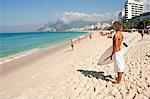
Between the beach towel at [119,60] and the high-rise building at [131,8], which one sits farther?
the high-rise building at [131,8]

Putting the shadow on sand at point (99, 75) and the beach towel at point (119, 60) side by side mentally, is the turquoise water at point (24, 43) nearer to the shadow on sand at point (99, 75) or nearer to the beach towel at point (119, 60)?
the shadow on sand at point (99, 75)

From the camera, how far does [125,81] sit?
6684 millimetres

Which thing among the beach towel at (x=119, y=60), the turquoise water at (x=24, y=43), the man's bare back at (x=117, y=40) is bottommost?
the turquoise water at (x=24, y=43)

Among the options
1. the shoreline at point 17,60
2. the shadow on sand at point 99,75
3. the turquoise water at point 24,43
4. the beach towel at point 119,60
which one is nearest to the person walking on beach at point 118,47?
the beach towel at point 119,60

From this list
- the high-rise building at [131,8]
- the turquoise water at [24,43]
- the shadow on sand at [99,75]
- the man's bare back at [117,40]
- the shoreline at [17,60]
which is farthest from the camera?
the high-rise building at [131,8]

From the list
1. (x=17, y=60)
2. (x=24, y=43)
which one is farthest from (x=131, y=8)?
(x=17, y=60)

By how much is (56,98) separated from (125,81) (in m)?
1.98

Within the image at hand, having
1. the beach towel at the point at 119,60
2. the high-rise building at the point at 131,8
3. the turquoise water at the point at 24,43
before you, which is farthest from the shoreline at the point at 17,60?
the high-rise building at the point at 131,8

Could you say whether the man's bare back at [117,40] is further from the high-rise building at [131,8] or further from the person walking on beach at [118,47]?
the high-rise building at [131,8]

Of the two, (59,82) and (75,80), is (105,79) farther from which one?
(59,82)

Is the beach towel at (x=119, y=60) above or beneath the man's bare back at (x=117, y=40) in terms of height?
beneath

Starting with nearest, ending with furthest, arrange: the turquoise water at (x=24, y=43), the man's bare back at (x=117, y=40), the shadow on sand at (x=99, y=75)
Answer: the man's bare back at (x=117, y=40), the shadow on sand at (x=99, y=75), the turquoise water at (x=24, y=43)

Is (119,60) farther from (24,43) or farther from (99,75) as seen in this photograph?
(24,43)

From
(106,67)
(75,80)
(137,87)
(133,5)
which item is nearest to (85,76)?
(75,80)
